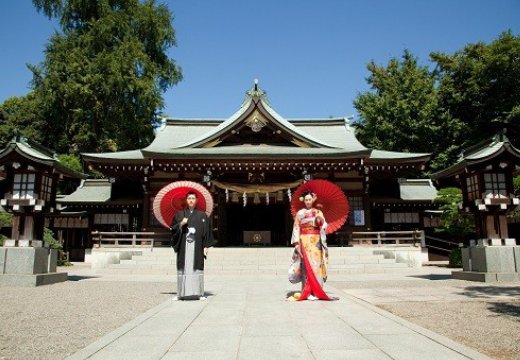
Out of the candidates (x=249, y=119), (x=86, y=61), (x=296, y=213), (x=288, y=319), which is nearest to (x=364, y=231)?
(x=249, y=119)

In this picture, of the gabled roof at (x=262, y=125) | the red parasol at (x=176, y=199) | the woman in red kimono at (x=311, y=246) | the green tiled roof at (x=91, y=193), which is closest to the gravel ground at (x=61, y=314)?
the red parasol at (x=176, y=199)

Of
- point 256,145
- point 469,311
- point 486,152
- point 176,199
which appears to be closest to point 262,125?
point 256,145

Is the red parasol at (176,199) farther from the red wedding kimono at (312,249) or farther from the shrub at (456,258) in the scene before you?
the shrub at (456,258)

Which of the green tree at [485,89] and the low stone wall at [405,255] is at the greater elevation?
the green tree at [485,89]

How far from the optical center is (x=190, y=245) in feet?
22.9

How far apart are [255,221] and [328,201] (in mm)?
14265

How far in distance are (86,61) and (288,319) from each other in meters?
29.0

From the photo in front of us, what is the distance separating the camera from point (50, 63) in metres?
28.6

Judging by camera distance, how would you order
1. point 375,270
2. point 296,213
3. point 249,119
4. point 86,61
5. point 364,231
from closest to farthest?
point 296,213 < point 375,270 < point 364,231 < point 249,119 < point 86,61

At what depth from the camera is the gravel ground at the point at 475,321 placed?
3783mm

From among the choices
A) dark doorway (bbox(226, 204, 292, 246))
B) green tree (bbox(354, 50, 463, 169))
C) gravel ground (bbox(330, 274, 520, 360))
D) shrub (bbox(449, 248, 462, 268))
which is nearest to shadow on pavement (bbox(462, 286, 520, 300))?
gravel ground (bbox(330, 274, 520, 360))

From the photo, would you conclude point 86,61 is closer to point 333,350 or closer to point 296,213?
point 296,213

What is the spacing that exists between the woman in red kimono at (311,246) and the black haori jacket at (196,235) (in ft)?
5.42

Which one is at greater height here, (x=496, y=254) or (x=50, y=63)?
(x=50, y=63)
